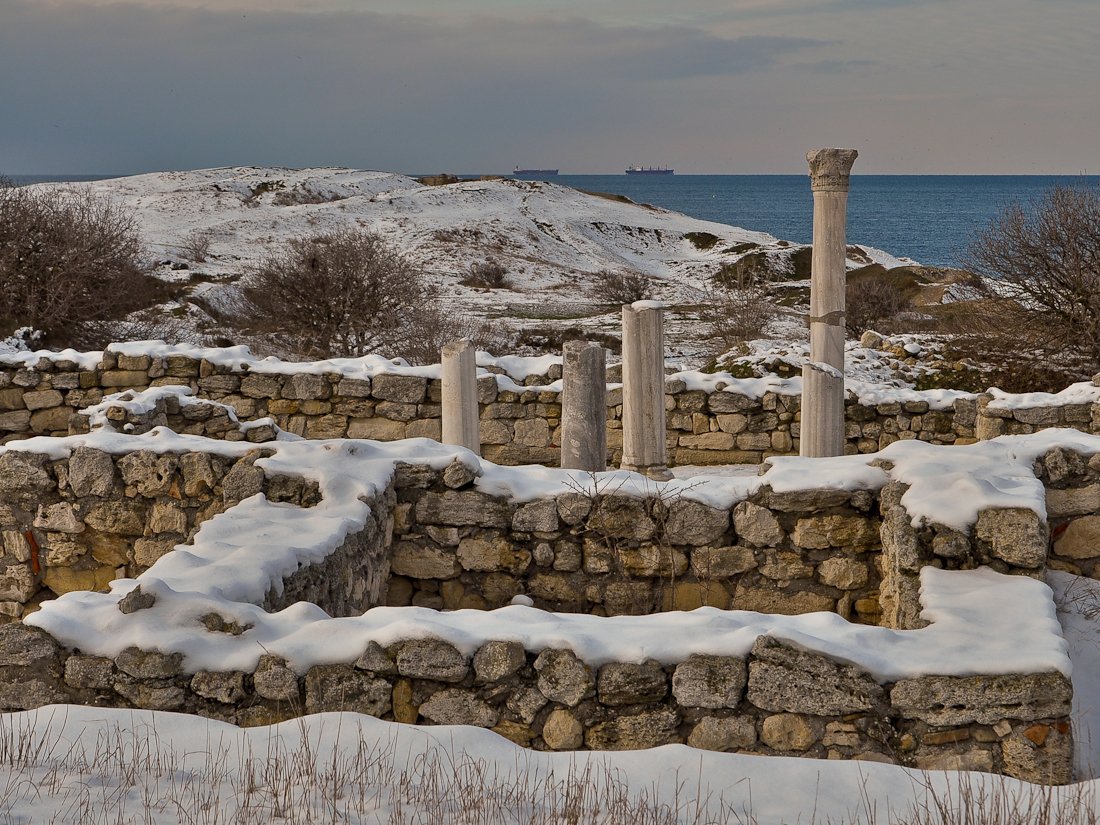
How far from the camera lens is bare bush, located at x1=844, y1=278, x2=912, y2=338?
2234cm

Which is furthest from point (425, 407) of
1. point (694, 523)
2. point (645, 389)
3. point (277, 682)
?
point (277, 682)

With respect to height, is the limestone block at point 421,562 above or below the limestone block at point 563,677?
below

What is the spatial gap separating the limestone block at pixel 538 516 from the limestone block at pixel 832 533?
1.44 metres

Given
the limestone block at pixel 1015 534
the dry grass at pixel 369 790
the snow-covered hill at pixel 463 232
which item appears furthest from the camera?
the snow-covered hill at pixel 463 232

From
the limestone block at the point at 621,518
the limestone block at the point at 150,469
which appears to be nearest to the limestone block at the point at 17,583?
the limestone block at the point at 150,469

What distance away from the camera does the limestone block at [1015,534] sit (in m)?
5.50

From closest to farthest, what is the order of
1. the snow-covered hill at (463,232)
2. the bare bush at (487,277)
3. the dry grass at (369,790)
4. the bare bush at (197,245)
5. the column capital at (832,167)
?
the dry grass at (369,790), the column capital at (832,167), the snow-covered hill at (463,232), the bare bush at (197,245), the bare bush at (487,277)

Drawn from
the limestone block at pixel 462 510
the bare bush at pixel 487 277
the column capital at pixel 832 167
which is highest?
the column capital at pixel 832 167

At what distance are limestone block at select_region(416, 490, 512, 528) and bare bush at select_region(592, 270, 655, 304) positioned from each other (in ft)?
81.6

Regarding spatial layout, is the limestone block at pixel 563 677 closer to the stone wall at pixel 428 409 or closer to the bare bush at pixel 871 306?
the stone wall at pixel 428 409

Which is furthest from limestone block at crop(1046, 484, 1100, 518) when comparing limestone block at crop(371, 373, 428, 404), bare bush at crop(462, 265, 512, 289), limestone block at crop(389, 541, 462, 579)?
bare bush at crop(462, 265, 512, 289)

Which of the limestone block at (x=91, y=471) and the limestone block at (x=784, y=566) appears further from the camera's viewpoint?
the limestone block at (x=91, y=471)

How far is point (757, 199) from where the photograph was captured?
171250 mm

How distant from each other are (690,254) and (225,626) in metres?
49.1
